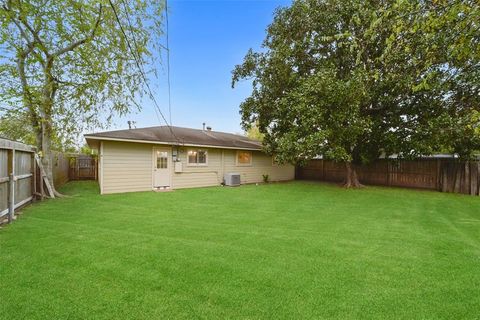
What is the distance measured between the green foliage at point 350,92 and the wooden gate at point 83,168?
11.8 m

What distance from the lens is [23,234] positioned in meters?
4.70

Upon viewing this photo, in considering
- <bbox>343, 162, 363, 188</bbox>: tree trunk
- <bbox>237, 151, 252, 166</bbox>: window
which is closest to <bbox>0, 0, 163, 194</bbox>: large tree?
<bbox>237, 151, 252, 166</bbox>: window

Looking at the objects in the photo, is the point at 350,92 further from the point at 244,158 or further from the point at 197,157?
the point at 197,157

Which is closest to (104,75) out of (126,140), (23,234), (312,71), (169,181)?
(126,140)

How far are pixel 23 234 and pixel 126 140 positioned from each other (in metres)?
5.95

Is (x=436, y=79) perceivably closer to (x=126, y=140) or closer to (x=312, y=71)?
(x=312, y=71)

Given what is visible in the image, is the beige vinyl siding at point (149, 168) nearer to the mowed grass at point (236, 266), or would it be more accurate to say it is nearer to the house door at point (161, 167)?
the house door at point (161, 167)

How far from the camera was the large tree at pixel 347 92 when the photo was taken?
32.2 ft

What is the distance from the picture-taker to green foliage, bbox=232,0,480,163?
9797 mm

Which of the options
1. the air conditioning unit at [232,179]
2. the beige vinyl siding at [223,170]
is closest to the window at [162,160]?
the beige vinyl siding at [223,170]

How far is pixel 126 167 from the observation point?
35.2ft

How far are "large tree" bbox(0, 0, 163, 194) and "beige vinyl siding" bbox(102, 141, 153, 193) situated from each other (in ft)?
5.17

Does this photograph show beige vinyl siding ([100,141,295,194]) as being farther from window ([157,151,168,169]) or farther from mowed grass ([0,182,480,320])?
mowed grass ([0,182,480,320])

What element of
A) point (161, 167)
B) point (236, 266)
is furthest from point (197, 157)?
point (236, 266)
